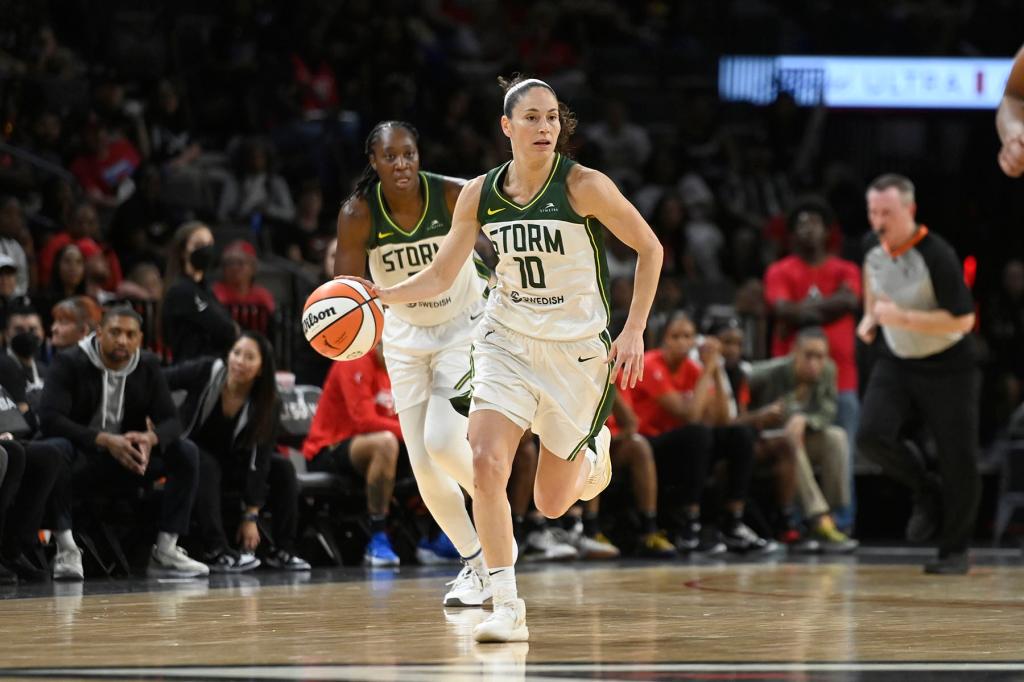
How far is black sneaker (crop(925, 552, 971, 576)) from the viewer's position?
9.01 metres

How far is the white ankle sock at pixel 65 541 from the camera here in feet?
26.8

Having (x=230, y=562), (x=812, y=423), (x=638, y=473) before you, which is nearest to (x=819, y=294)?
(x=812, y=423)

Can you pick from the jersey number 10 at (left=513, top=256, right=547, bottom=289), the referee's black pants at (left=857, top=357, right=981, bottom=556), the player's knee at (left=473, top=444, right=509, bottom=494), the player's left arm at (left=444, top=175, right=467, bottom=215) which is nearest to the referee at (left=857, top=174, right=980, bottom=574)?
the referee's black pants at (left=857, top=357, right=981, bottom=556)

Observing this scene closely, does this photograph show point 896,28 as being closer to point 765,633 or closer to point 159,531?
point 159,531

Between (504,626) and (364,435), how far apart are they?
14.5ft

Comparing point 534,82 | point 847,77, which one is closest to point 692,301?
point 847,77

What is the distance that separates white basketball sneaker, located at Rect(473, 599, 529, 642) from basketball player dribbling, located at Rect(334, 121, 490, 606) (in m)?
1.38

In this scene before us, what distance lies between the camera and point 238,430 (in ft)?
29.6

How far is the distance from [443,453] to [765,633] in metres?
1.64

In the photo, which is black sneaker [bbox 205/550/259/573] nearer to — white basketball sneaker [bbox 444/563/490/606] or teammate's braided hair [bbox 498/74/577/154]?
white basketball sneaker [bbox 444/563/490/606]

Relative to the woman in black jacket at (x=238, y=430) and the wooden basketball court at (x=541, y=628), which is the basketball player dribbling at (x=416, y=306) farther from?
the woman in black jacket at (x=238, y=430)

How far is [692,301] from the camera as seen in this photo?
13609 mm

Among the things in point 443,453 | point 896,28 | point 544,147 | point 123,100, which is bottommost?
point 443,453

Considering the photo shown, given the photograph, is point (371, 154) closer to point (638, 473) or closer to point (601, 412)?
point (601, 412)
